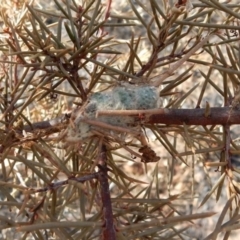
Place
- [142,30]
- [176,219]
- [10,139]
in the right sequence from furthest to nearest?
[142,30] < [10,139] < [176,219]

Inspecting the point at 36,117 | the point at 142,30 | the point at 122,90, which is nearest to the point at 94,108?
the point at 122,90

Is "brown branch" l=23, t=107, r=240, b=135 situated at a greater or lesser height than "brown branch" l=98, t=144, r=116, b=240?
greater

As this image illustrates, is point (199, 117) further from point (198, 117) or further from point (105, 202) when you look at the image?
point (105, 202)

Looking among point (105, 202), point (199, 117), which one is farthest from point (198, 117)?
point (105, 202)

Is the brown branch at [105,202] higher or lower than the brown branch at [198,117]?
lower

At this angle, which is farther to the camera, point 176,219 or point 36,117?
point 36,117

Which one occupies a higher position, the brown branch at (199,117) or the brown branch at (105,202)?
the brown branch at (199,117)

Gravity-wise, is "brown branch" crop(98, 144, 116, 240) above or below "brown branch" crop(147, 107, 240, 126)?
below

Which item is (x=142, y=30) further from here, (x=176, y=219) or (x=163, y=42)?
(x=176, y=219)
